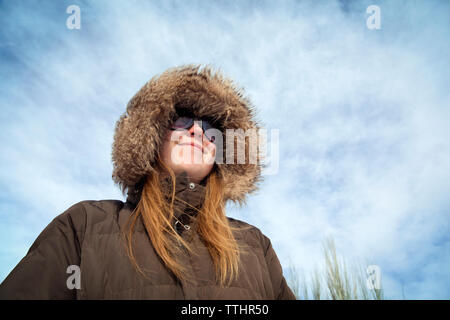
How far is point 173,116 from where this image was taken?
2.37 metres

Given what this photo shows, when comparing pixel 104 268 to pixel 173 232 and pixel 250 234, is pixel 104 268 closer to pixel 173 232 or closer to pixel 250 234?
pixel 173 232

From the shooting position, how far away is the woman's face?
6.82ft

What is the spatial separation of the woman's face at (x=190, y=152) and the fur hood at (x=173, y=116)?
91 mm

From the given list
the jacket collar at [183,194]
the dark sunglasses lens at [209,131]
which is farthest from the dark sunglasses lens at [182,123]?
the jacket collar at [183,194]

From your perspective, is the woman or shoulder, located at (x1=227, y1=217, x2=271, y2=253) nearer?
the woman

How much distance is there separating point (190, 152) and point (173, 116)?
442 mm

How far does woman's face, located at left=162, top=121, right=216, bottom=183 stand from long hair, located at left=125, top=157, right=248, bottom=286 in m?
0.09

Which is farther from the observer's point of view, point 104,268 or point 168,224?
point 168,224

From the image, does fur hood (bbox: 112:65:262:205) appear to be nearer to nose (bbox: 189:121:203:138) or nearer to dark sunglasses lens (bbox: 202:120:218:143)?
dark sunglasses lens (bbox: 202:120:218:143)

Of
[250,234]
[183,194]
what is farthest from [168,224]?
[250,234]

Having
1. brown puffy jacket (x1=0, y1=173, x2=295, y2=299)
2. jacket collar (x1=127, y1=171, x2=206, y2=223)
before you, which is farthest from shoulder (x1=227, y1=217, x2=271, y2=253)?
jacket collar (x1=127, y1=171, x2=206, y2=223)

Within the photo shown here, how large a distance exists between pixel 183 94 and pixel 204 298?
63.0 inches
